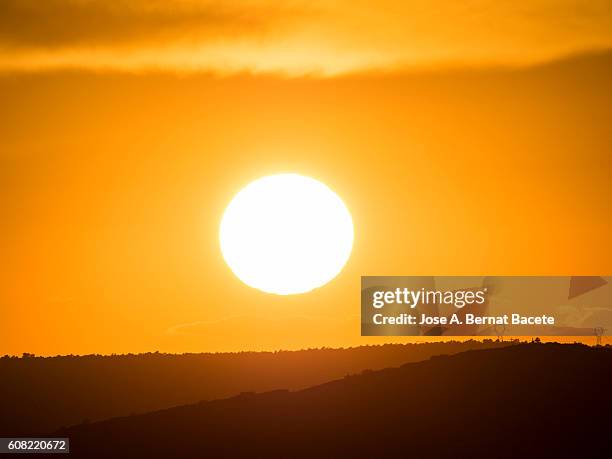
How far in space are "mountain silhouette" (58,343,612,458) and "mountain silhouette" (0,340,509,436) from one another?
8.59 m

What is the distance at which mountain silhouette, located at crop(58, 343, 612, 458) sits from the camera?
47.5 meters

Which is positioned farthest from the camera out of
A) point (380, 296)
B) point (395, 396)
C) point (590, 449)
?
point (380, 296)

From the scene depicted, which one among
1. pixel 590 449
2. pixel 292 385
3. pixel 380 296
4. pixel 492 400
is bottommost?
pixel 590 449

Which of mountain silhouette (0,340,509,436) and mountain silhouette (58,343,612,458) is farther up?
mountain silhouette (0,340,509,436)

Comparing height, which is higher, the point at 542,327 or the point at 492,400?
the point at 542,327

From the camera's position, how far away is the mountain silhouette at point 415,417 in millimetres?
47469

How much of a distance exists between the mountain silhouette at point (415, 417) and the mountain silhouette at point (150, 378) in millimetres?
8590

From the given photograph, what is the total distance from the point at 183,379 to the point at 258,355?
539cm

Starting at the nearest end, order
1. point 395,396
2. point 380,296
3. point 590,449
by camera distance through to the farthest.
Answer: point 590,449 < point 395,396 < point 380,296

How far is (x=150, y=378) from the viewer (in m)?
73.1

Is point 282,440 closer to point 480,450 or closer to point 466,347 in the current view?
point 480,450

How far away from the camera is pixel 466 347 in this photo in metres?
64.2

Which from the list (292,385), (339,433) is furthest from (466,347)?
(339,433)

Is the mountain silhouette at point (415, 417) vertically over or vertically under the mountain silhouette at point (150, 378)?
under
